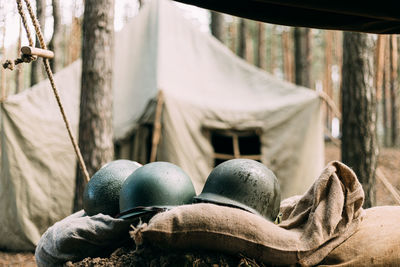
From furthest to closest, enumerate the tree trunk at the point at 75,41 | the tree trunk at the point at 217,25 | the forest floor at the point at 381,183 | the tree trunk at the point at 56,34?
the tree trunk at the point at 217,25 → the tree trunk at the point at 75,41 → the tree trunk at the point at 56,34 → the forest floor at the point at 381,183

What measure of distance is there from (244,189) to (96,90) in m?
3.09

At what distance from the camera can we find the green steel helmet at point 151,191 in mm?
2797

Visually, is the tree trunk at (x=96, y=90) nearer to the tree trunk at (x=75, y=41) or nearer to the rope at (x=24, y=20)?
the rope at (x=24, y=20)

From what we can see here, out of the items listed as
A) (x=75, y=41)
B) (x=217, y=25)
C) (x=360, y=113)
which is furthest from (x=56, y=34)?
(x=360, y=113)

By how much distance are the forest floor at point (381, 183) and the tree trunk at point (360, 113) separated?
3955 mm

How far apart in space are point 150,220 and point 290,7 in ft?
4.69

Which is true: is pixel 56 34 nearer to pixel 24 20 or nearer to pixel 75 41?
pixel 75 41

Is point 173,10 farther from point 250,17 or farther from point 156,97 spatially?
point 250,17

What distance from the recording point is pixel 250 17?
2.86 m

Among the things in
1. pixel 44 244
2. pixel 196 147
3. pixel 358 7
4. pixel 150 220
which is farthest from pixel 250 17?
pixel 196 147

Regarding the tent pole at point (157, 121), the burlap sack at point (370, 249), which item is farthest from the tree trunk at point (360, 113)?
the burlap sack at point (370, 249)

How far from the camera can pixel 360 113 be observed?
562 centimetres

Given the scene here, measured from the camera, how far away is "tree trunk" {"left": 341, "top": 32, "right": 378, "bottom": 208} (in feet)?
18.2

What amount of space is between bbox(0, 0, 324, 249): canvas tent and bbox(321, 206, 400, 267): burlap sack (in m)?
4.11
